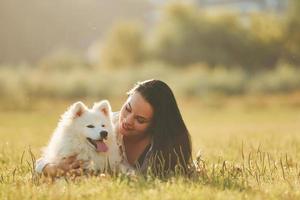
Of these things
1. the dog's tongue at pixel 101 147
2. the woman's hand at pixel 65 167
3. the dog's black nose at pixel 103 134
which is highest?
the dog's black nose at pixel 103 134

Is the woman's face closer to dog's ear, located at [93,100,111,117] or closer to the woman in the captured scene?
the woman

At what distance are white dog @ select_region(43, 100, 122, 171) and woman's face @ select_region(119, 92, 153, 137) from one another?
225 mm

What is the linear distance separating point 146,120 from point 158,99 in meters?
0.22

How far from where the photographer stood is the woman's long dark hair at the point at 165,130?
5637mm

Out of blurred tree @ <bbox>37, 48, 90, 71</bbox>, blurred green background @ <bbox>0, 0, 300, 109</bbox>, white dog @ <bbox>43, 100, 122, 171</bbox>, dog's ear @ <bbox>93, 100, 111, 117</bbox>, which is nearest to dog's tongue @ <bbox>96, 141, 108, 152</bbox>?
white dog @ <bbox>43, 100, 122, 171</bbox>

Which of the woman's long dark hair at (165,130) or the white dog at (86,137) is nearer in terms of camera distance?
the white dog at (86,137)

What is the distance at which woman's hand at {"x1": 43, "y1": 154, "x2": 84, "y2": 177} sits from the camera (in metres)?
5.25

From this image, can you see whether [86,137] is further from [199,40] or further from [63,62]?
[199,40]

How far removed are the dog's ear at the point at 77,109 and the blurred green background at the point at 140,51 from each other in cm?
1956

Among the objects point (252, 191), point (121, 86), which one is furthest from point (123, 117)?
point (121, 86)

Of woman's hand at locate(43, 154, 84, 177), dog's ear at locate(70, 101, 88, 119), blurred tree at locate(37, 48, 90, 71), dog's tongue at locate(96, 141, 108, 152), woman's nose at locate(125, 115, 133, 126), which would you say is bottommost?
woman's hand at locate(43, 154, 84, 177)

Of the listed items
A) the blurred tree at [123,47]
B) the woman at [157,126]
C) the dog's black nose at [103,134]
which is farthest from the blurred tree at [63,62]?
the dog's black nose at [103,134]

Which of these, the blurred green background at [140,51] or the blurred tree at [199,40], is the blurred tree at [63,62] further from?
the blurred tree at [199,40]

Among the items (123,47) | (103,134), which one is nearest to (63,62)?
(123,47)
